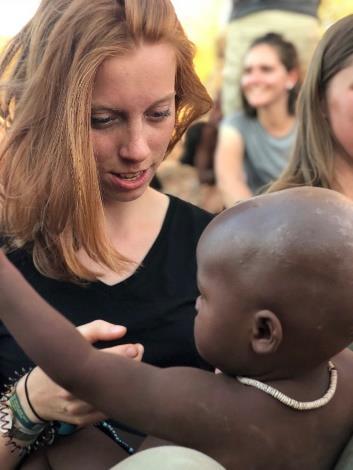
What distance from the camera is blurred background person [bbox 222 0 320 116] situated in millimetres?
5699

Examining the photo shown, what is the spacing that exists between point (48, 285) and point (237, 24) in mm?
4088

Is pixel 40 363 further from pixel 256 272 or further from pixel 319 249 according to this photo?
pixel 319 249

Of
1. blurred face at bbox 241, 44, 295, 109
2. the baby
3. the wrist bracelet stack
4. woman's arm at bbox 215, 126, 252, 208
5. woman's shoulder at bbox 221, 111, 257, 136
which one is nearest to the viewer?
the baby

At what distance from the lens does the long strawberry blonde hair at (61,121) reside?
2.02m

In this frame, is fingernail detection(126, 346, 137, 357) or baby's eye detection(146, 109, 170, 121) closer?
fingernail detection(126, 346, 137, 357)

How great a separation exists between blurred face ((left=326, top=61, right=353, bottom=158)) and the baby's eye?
2.34 feet

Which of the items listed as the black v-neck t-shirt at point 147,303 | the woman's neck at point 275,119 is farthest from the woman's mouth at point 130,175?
the woman's neck at point 275,119

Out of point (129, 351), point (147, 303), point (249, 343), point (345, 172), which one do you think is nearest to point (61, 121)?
point (147, 303)

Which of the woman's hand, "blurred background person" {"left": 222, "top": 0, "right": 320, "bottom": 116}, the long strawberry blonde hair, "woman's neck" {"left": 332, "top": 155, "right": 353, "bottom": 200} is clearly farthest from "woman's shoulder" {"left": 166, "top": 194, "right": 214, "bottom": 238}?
"blurred background person" {"left": 222, "top": 0, "right": 320, "bottom": 116}

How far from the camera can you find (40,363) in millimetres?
1519

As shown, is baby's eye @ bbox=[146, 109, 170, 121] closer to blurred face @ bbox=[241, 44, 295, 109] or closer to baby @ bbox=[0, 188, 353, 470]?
baby @ bbox=[0, 188, 353, 470]

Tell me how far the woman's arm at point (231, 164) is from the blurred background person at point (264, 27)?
2.04 ft

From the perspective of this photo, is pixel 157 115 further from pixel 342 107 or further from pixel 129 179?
pixel 342 107

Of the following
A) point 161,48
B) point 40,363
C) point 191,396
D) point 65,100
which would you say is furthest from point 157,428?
point 161,48
